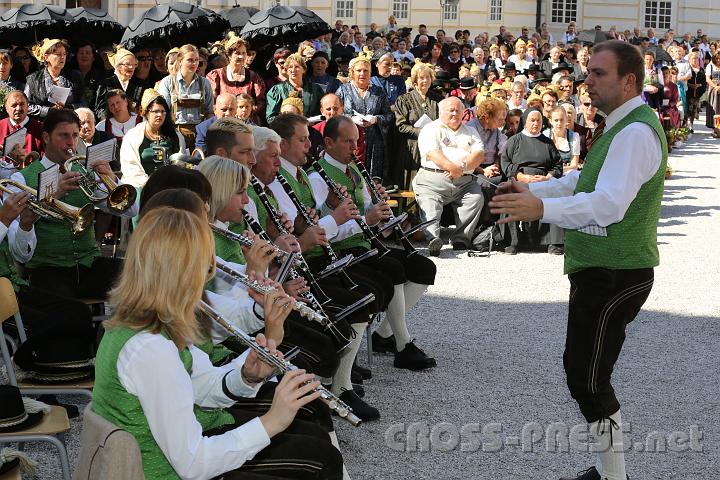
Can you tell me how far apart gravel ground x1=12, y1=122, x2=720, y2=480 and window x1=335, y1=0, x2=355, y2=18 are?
2589cm

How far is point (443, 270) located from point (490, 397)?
3.88 meters

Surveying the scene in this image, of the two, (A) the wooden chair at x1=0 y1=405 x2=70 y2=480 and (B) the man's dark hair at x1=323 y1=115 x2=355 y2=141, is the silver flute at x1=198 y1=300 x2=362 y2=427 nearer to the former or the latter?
(A) the wooden chair at x1=0 y1=405 x2=70 y2=480

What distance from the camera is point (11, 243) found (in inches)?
236

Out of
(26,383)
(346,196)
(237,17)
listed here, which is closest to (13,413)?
(26,383)

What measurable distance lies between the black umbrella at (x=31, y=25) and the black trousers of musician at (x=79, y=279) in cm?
807

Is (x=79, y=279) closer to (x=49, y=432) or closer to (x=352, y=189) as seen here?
(x=352, y=189)

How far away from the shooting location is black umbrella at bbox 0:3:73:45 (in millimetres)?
13586

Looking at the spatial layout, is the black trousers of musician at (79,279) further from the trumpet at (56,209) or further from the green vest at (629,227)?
the green vest at (629,227)

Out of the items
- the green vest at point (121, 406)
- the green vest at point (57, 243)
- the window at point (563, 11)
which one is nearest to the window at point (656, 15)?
the window at point (563, 11)

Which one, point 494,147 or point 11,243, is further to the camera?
point 494,147

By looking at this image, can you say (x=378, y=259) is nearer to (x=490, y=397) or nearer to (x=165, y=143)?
(x=490, y=397)

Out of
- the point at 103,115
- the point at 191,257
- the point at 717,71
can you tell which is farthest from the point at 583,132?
the point at 717,71

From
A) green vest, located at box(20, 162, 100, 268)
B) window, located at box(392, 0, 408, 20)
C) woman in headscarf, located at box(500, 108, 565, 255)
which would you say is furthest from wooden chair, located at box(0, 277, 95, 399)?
window, located at box(392, 0, 408, 20)

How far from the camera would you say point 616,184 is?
4434 millimetres
